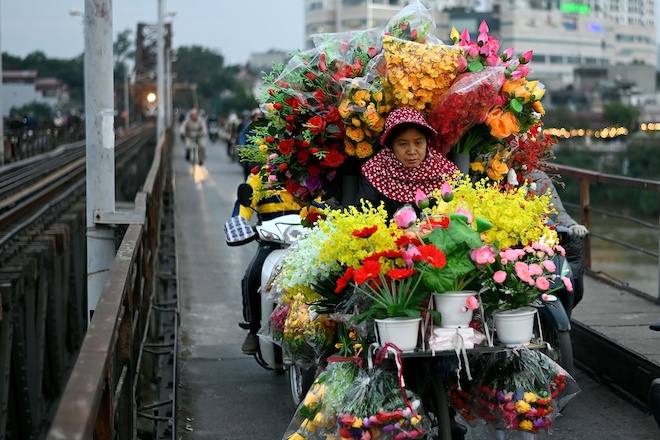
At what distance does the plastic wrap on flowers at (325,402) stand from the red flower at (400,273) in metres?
0.50

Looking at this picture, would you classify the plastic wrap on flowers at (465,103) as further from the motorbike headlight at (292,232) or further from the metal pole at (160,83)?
the metal pole at (160,83)

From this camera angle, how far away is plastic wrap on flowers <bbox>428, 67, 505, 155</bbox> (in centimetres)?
562

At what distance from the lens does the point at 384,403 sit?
4637 mm

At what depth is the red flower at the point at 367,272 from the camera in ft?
14.7

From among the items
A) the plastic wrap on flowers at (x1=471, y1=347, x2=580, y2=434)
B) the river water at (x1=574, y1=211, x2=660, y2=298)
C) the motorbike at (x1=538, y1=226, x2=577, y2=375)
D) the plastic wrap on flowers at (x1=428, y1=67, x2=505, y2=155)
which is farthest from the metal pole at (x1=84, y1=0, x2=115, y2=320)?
the river water at (x1=574, y1=211, x2=660, y2=298)

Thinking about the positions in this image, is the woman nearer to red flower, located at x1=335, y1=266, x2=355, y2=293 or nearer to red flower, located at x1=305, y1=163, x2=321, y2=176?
red flower, located at x1=305, y1=163, x2=321, y2=176

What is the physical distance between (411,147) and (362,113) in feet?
1.22

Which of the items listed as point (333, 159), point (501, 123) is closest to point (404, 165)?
point (333, 159)

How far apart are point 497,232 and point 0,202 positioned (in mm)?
16203

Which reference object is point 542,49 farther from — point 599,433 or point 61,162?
point 599,433

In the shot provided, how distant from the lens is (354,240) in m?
4.69

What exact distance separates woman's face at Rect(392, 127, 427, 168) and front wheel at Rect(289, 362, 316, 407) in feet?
3.88

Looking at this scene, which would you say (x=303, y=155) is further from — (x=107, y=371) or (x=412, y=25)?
(x=107, y=371)

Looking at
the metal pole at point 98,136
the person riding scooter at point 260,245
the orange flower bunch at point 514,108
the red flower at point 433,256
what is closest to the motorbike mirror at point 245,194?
the person riding scooter at point 260,245
